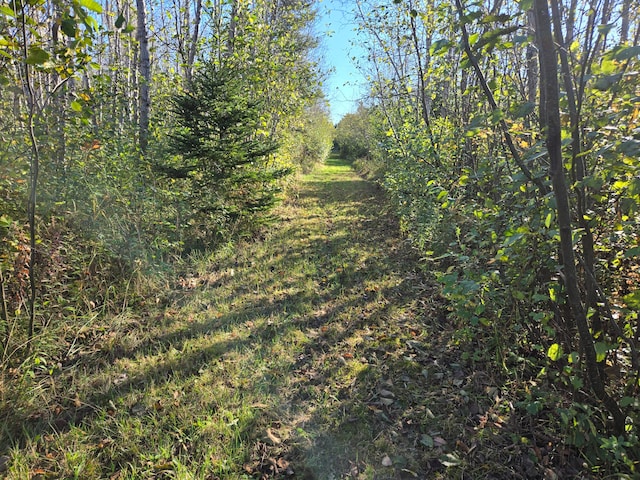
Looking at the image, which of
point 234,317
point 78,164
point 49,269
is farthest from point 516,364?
point 78,164

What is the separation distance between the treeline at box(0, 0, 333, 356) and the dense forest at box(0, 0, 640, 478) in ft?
0.07

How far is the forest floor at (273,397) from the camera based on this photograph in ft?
6.82

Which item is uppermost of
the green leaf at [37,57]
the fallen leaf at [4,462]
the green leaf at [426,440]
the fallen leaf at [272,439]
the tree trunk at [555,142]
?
the green leaf at [37,57]

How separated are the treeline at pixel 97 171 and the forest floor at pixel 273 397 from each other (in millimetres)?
494

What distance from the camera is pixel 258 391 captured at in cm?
269

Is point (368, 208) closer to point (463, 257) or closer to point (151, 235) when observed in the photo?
point (151, 235)

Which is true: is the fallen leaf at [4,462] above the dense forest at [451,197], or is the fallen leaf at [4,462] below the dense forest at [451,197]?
below

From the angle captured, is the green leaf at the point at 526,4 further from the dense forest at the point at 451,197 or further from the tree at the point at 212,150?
the tree at the point at 212,150

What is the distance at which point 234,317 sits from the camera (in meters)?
3.73

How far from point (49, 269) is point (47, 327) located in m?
0.52

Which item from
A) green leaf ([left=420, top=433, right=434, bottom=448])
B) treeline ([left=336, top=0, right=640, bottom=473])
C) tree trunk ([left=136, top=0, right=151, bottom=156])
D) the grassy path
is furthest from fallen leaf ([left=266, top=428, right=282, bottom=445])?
tree trunk ([left=136, top=0, right=151, bottom=156])

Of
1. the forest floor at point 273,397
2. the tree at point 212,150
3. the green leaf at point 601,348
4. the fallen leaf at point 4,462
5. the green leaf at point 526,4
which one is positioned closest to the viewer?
the green leaf at point 526,4

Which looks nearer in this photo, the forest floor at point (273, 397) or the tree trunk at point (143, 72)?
the forest floor at point (273, 397)

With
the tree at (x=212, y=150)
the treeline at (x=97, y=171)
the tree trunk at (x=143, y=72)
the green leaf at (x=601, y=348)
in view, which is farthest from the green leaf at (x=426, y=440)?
the tree trunk at (x=143, y=72)
